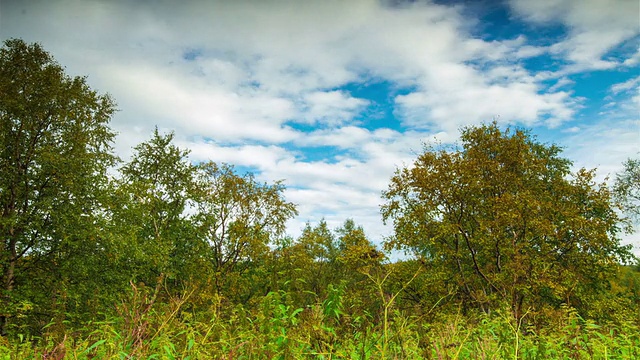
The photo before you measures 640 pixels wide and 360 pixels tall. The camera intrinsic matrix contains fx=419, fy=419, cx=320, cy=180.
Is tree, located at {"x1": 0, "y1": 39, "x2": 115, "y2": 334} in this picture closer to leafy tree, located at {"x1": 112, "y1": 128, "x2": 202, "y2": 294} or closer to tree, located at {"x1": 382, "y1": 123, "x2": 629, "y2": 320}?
leafy tree, located at {"x1": 112, "y1": 128, "x2": 202, "y2": 294}

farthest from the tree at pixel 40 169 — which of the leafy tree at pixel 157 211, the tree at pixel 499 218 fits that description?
the tree at pixel 499 218

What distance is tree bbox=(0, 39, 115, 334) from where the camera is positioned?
71.3 ft

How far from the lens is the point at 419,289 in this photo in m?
25.6

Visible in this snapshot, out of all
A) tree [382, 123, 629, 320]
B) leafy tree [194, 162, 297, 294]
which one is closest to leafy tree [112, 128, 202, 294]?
leafy tree [194, 162, 297, 294]

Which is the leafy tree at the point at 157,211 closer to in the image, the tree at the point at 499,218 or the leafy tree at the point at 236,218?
the leafy tree at the point at 236,218

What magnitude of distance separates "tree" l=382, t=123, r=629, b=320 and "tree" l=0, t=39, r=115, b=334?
18.0m

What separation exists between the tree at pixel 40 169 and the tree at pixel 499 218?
59.2ft

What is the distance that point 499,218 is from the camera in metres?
22.1

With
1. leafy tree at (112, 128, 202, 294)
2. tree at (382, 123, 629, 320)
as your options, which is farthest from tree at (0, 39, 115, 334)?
tree at (382, 123, 629, 320)

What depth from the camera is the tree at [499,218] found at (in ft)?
73.9

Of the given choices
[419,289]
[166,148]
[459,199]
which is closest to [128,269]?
[166,148]

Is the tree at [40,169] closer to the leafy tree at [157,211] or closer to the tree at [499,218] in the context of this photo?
the leafy tree at [157,211]

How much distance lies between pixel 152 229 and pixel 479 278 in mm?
24207

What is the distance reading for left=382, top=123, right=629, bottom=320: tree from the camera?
22516 millimetres
